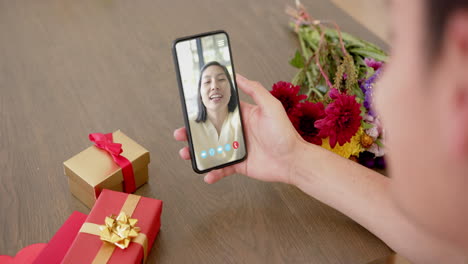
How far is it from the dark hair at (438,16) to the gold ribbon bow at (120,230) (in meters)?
0.56

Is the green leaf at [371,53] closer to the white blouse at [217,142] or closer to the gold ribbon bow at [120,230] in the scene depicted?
A: the white blouse at [217,142]

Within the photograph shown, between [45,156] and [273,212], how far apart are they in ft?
1.56

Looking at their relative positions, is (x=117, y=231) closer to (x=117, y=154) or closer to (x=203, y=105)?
(x=117, y=154)

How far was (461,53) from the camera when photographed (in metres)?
0.43

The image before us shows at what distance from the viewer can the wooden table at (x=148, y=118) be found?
3.00ft

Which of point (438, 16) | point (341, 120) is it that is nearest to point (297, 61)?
point (341, 120)

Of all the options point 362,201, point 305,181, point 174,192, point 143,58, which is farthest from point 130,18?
point 362,201

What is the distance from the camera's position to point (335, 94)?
100 centimetres

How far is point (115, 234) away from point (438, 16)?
23.3 inches

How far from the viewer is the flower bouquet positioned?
98 cm

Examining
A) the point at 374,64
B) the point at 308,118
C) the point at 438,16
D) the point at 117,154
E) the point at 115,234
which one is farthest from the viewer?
the point at 374,64

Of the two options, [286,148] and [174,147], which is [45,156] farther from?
[286,148]

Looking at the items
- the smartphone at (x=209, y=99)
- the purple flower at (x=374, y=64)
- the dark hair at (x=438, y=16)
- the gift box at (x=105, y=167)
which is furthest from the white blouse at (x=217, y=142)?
the dark hair at (x=438, y=16)

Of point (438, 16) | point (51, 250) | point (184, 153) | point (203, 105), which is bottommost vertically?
point (51, 250)
